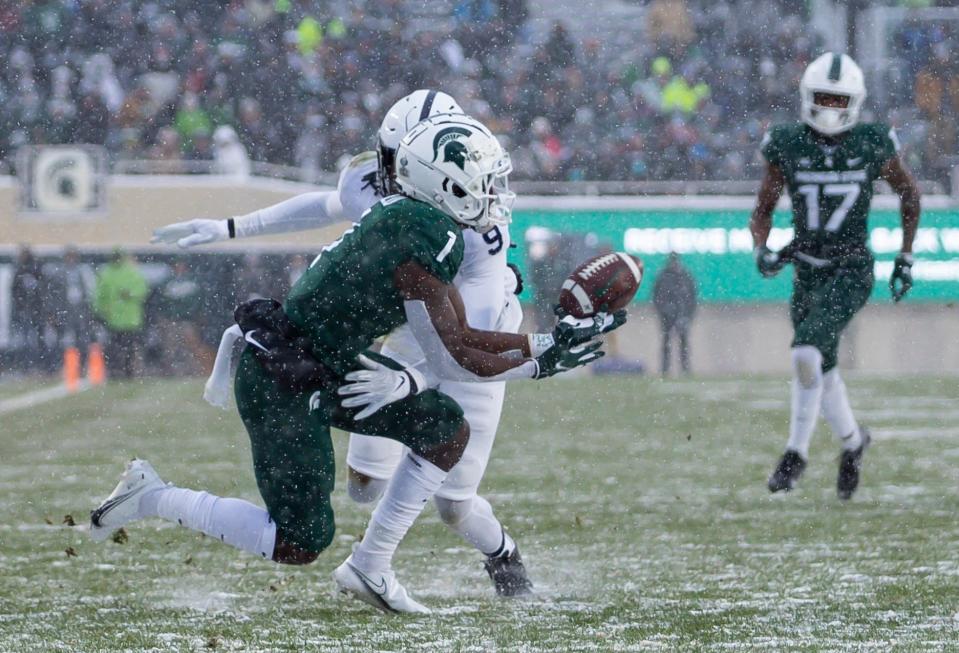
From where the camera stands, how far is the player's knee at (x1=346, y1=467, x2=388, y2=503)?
4422 mm

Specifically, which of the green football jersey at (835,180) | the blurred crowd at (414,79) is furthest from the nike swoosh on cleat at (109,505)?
the blurred crowd at (414,79)

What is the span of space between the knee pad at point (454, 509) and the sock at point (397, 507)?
0.22 meters

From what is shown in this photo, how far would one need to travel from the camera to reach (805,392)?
5.88 meters

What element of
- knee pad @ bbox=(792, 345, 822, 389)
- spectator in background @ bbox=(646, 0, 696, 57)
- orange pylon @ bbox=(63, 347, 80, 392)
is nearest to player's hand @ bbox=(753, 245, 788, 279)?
knee pad @ bbox=(792, 345, 822, 389)

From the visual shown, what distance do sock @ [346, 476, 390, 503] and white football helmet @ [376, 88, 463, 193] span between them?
79 centimetres

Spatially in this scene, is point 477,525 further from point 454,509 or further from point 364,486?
point 364,486

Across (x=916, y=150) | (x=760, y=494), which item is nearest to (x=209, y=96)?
(x=916, y=150)

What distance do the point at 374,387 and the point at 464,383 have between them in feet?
1.63

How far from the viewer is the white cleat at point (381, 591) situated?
150 inches

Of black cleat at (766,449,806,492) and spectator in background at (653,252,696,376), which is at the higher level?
black cleat at (766,449,806,492)

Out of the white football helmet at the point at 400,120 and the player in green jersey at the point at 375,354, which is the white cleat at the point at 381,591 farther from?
the white football helmet at the point at 400,120

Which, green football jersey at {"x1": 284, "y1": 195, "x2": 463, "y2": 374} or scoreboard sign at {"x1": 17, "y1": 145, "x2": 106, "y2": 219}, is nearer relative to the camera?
green football jersey at {"x1": 284, "y1": 195, "x2": 463, "y2": 374}

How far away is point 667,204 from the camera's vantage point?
16531mm

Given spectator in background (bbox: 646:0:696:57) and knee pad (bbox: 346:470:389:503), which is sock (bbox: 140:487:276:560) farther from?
spectator in background (bbox: 646:0:696:57)
